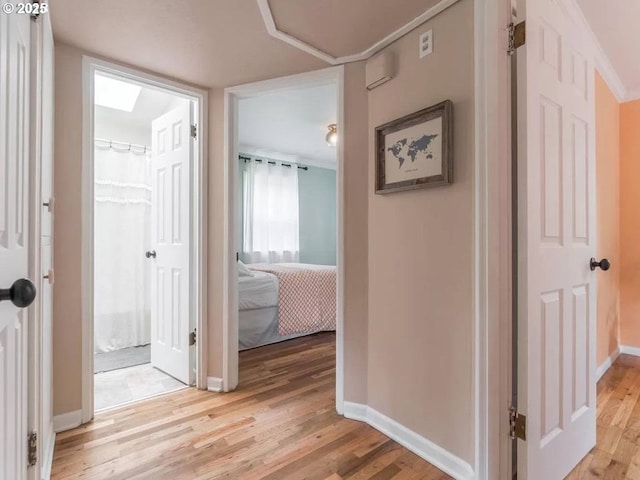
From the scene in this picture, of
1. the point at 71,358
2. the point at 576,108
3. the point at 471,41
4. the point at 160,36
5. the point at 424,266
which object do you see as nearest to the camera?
the point at 471,41

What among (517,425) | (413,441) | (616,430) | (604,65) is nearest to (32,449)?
(413,441)

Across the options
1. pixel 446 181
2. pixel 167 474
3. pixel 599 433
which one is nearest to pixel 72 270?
pixel 167 474

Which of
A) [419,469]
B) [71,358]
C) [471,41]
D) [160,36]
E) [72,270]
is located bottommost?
[419,469]

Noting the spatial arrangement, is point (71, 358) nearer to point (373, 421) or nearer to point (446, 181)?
point (373, 421)

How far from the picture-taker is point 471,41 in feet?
4.58

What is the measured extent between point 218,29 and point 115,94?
1.77m

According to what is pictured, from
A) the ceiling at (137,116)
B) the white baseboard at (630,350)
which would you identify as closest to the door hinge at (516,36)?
the ceiling at (137,116)

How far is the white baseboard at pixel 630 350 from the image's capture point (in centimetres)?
287

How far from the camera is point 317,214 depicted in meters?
6.09

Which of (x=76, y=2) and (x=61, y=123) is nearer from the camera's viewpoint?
(x=76, y=2)

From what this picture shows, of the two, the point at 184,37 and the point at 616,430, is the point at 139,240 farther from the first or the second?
the point at 616,430

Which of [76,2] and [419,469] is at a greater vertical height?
[76,2]

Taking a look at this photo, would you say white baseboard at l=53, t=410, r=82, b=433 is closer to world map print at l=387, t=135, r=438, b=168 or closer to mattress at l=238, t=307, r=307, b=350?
mattress at l=238, t=307, r=307, b=350

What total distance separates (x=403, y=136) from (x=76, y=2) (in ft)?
5.41
